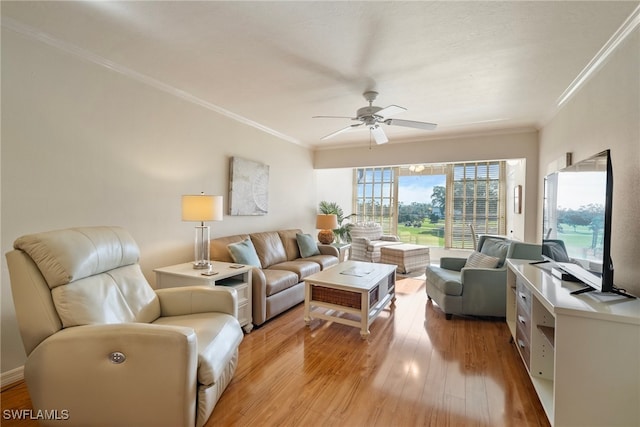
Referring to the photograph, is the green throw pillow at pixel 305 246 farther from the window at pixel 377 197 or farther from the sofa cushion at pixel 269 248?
the window at pixel 377 197

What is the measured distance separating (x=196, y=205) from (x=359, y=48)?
6.29ft

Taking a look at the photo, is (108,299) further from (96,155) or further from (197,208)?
(96,155)

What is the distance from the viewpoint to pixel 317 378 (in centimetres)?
210

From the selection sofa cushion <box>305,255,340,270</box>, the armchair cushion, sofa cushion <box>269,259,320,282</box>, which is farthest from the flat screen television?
the armchair cushion

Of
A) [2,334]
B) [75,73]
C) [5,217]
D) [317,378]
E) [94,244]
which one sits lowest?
[317,378]

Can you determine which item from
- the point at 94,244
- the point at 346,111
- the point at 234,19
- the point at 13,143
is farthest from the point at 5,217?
the point at 346,111

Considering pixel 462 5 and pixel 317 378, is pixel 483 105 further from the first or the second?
pixel 317 378

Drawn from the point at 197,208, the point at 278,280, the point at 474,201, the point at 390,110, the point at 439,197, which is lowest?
the point at 278,280

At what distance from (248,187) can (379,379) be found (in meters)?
2.95

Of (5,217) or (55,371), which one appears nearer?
(55,371)

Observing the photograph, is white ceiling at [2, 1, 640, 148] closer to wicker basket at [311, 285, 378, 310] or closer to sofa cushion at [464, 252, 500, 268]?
sofa cushion at [464, 252, 500, 268]

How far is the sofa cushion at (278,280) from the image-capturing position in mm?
3086

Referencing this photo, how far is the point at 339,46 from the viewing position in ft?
7.01

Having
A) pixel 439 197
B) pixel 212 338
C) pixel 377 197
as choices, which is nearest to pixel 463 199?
pixel 439 197
